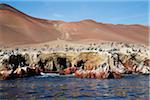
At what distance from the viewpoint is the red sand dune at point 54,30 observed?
10226 cm

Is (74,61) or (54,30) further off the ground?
(54,30)

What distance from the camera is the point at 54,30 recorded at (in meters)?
116

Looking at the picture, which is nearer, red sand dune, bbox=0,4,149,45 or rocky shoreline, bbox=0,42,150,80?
rocky shoreline, bbox=0,42,150,80

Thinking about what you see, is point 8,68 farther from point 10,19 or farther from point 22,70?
point 10,19

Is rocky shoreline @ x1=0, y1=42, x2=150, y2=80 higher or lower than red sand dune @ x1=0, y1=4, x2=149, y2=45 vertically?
lower

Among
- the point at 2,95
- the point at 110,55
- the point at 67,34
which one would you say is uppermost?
the point at 67,34

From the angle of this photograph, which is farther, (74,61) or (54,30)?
(54,30)

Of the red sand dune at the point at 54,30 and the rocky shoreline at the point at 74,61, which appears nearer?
the rocky shoreline at the point at 74,61

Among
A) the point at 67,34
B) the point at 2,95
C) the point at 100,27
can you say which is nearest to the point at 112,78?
the point at 2,95

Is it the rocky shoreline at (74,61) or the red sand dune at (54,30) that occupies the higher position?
the red sand dune at (54,30)

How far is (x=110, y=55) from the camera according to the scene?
47.3m

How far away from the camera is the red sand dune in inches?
4026

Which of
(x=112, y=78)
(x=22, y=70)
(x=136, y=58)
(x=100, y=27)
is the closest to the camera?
(x=112, y=78)

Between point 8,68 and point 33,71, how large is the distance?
320 cm
